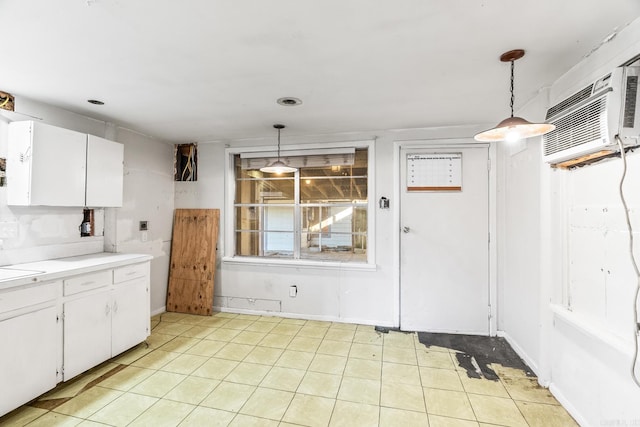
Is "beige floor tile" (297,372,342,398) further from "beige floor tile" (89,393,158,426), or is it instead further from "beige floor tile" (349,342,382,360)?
"beige floor tile" (89,393,158,426)

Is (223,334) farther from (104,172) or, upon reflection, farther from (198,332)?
(104,172)

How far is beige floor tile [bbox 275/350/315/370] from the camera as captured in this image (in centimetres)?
268

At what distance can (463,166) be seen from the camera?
11.0ft

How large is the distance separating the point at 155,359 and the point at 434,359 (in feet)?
8.67

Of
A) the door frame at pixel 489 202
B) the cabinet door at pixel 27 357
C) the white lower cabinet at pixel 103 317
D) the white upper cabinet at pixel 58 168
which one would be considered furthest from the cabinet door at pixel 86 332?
the door frame at pixel 489 202

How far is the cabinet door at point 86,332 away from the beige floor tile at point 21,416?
10.0 inches

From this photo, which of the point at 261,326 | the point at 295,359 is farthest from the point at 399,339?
the point at 261,326

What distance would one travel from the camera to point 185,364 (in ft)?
8.80

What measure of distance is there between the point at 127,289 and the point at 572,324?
3.66m

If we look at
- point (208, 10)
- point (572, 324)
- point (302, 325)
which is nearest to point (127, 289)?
point (302, 325)

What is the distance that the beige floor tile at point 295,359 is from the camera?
8.80 ft

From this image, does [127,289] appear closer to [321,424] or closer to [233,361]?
[233,361]

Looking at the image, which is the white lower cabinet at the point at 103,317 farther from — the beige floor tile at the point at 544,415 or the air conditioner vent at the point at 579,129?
the air conditioner vent at the point at 579,129

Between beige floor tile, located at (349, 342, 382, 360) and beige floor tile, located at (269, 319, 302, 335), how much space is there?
29.0 inches
